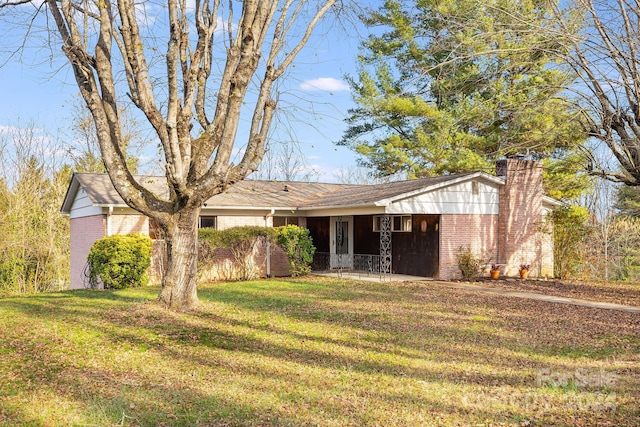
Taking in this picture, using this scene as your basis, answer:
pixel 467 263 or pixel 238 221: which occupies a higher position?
pixel 238 221

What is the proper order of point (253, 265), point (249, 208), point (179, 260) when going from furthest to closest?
point (249, 208), point (253, 265), point (179, 260)

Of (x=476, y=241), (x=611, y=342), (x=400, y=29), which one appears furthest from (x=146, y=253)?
(x=400, y=29)

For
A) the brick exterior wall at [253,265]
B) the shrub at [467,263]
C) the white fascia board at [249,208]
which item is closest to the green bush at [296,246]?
the brick exterior wall at [253,265]

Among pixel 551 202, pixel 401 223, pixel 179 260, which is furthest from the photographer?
pixel 401 223

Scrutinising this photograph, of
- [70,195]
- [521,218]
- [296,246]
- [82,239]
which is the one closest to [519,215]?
[521,218]

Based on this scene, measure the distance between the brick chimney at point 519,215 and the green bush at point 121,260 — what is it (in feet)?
40.3

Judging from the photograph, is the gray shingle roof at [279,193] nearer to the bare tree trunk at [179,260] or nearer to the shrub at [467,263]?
the shrub at [467,263]

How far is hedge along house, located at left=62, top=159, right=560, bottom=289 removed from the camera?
1738 centimetres

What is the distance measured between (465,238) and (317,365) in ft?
40.0

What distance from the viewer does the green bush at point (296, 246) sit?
18.8 metres

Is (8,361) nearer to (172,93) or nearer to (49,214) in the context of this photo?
(172,93)

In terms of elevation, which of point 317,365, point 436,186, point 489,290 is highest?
point 436,186

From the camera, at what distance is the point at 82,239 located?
1920cm

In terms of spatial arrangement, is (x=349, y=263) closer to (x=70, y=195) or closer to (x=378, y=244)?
(x=378, y=244)
